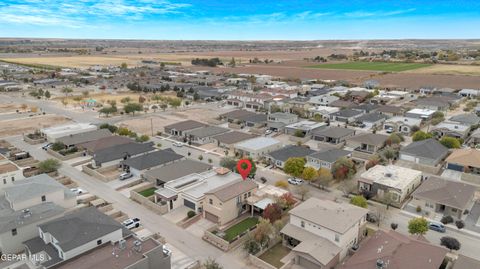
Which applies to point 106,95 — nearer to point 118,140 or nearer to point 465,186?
point 118,140

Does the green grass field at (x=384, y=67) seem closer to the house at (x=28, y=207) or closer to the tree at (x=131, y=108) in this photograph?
the tree at (x=131, y=108)

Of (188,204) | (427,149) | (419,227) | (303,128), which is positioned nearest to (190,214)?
(188,204)

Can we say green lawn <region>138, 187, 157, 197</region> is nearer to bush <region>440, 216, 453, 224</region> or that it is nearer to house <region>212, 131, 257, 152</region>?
house <region>212, 131, 257, 152</region>

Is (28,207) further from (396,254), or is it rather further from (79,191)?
(396,254)

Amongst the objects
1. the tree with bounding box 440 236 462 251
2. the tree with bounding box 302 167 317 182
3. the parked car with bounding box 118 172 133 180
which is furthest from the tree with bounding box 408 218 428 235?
the parked car with bounding box 118 172 133 180

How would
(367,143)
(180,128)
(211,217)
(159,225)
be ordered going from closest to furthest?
(159,225) < (211,217) < (367,143) < (180,128)

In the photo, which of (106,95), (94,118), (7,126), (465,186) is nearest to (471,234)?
(465,186)

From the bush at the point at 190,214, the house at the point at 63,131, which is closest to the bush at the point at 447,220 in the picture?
the bush at the point at 190,214
